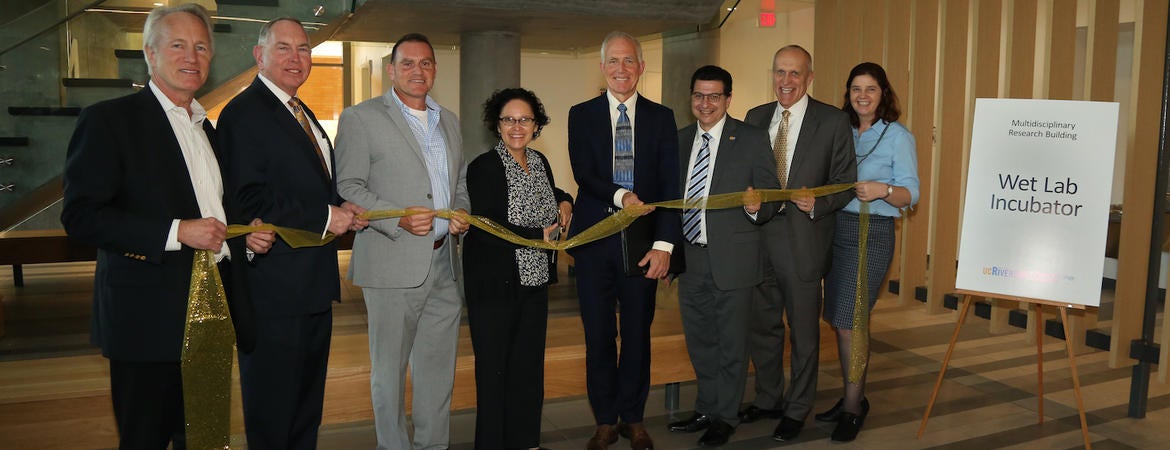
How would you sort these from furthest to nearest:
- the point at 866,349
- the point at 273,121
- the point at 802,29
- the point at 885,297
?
the point at 802,29
the point at 885,297
the point at 866,349
the point at 273,121

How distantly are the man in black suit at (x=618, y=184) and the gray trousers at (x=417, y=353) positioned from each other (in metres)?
0.59

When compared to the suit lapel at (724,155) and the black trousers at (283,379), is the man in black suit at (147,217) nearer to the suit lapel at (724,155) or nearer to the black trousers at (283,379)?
the black trousers at (283,379)

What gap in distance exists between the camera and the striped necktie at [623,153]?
3.77 m

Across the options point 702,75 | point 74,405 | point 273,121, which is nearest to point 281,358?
point 273,121

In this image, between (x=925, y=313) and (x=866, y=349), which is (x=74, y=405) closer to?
(x=866, y=349)

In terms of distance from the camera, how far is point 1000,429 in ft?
14.7

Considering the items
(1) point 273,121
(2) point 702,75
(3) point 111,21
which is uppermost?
(3) point 111,21

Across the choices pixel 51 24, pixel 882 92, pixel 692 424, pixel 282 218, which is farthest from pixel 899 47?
pixel 51 24

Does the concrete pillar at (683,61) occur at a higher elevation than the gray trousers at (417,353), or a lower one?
higher

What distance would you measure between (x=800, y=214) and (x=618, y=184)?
91cm

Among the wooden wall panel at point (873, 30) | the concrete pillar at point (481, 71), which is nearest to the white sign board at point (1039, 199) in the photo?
the wooden wall panel at point (873, 30)

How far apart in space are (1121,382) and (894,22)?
3.08 m

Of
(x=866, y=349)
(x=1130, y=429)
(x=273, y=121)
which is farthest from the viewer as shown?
(x=1130, y=429)

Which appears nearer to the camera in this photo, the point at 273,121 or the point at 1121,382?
the point at 273,121
